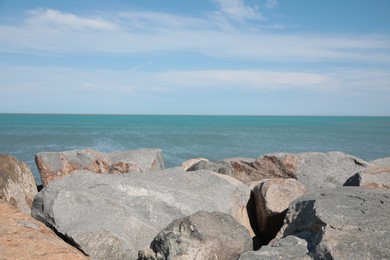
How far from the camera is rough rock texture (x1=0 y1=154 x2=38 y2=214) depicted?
19.8 feet

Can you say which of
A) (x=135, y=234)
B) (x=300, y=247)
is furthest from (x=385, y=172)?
(x=135, y=234)

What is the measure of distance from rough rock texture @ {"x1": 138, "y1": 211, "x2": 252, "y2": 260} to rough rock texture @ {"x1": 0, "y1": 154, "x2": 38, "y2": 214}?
236 centimetres

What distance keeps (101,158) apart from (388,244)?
6.69m

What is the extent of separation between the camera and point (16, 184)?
20.5 feet

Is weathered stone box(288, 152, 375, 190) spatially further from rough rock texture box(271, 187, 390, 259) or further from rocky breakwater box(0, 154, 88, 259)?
rocky breakwater box(0, 154, 88, 259)

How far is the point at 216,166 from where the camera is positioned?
8.88 meters

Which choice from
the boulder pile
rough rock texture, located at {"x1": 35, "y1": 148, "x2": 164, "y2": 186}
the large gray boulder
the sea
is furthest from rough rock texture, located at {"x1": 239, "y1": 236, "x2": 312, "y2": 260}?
the sea

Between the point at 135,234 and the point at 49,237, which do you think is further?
the point at 135,234

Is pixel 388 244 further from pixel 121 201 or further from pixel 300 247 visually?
pixel 121 201

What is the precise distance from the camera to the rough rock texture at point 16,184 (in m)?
6.04

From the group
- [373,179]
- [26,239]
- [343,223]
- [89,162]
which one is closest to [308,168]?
[373,179]

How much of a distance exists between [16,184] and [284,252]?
13.7ft

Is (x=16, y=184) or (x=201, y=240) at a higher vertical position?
(x=16, y=184)

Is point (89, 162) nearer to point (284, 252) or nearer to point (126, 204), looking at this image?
point (126, 204)
